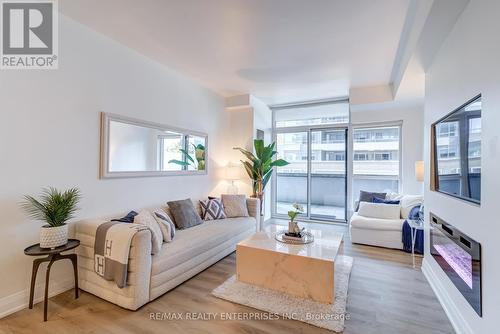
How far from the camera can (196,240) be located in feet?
9.34

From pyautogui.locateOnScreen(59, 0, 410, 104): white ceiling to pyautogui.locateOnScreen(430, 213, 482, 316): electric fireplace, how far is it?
2.15 meters

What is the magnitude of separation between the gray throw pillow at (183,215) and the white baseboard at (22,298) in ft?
4.48

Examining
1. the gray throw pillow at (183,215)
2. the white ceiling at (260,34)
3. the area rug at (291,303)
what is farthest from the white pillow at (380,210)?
the gray throw pillow at (183,215)

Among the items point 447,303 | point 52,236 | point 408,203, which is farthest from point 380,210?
point 52,236

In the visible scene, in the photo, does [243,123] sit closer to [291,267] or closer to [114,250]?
[291,267]

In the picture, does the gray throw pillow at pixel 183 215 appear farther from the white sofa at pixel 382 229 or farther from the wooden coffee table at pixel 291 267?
the white sofa at pixel 382 229

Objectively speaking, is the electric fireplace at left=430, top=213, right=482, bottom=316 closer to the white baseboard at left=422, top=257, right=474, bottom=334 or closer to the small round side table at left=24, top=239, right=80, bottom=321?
the white baseboard at left=422, top=257, right=474, bottom=334

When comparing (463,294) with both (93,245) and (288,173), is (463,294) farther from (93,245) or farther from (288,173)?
(288,173)

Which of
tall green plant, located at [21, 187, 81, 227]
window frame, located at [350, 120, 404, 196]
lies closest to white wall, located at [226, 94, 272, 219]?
window frame, located at [350, 120, 404, 196]

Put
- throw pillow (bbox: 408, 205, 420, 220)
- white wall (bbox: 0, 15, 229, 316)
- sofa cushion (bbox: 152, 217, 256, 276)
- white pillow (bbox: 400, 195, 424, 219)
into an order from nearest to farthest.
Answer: white wall (bbox: 0, 15, 229, 316)
sofa cushion (bbox: 152, 217, 256, 276)
throw pillow (bbox: 408, 205, 420, 220)
white pillow (bbox: 400, 195, 424, 219)

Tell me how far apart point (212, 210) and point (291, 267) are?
1913mm

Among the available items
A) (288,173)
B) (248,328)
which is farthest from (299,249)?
(288,173)

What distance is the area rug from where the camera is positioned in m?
2.03

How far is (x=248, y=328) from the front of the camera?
1941mm
